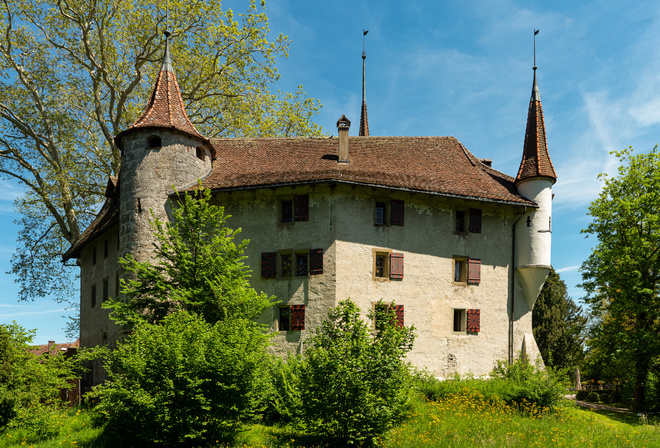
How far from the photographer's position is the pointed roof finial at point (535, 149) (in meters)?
21.4

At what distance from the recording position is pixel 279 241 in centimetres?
1909

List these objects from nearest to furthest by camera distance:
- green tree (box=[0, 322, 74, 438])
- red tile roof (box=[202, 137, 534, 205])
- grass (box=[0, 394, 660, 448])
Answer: grass (box=[0, 394, 660, 448])
green tree (box=[0, 322, 74, 438])
red tile roof (box=[202, 137, 534, 205])

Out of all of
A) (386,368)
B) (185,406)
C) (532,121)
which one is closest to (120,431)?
(185,406)

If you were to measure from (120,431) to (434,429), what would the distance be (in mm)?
8106

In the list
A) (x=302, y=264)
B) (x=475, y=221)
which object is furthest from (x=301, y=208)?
(x=475, y=221)

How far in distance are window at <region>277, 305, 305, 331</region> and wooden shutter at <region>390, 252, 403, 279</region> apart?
3512 millimetres

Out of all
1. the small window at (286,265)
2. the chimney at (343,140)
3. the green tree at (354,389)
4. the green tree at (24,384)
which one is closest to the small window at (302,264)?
the small window at (286,265)

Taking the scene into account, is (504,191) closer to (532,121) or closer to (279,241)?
(532,121)

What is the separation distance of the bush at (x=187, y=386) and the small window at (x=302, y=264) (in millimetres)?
6349

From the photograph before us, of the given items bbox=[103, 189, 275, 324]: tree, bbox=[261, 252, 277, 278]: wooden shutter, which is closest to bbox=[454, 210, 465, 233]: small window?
bbox=[261, 252, 277, 278]: wooden shutter

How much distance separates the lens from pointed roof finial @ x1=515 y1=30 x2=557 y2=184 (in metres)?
21.4

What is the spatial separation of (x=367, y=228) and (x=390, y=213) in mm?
1110

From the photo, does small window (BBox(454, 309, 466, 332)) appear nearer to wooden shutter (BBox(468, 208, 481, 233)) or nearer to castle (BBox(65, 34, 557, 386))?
castle (BBox(65, 34, 557, 386))

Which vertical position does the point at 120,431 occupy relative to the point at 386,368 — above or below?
below
